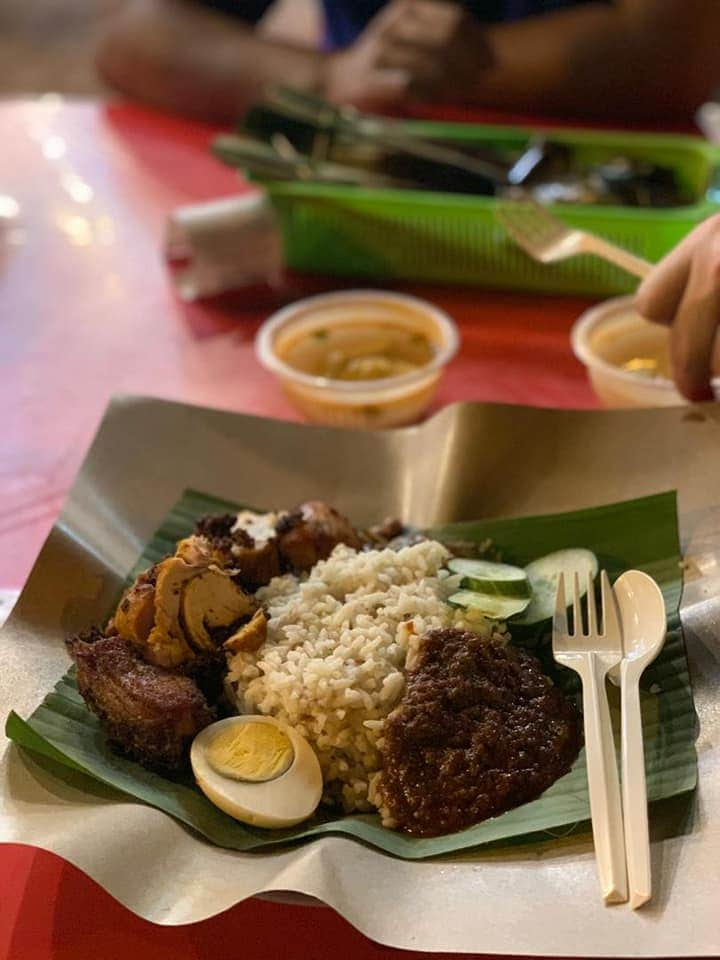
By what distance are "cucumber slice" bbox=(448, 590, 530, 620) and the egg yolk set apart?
0.41m

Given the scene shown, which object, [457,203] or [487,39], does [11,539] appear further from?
[487,39]

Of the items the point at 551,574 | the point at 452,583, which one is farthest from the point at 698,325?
the point at 452,583

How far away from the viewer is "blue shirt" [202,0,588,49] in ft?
14.9

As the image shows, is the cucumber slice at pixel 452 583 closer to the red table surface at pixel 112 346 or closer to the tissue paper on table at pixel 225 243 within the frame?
the red table surface at pixel 112 346

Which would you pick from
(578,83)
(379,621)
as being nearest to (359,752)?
(379,621)

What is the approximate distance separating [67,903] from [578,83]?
3.90 meters

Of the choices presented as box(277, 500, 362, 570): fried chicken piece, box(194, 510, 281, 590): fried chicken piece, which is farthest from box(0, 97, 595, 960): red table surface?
box(277, 500, 362, 570): fried chicken piece

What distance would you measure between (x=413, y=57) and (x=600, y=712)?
3575 millimetres

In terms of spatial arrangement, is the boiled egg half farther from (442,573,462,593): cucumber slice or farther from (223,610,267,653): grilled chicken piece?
(442,573,462,593): cucumber slice

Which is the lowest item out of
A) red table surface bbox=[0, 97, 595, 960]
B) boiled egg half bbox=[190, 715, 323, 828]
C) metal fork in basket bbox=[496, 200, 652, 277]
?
red table surface bbox=[0, 97, 595, 960]

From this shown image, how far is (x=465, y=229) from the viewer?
319 centimetres

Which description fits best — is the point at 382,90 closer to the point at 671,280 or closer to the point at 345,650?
the point at 671,280

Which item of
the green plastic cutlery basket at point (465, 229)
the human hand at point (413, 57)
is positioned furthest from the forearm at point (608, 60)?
the green plastic cutlery basket at point (465, 229)

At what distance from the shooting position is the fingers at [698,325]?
2.04 m
